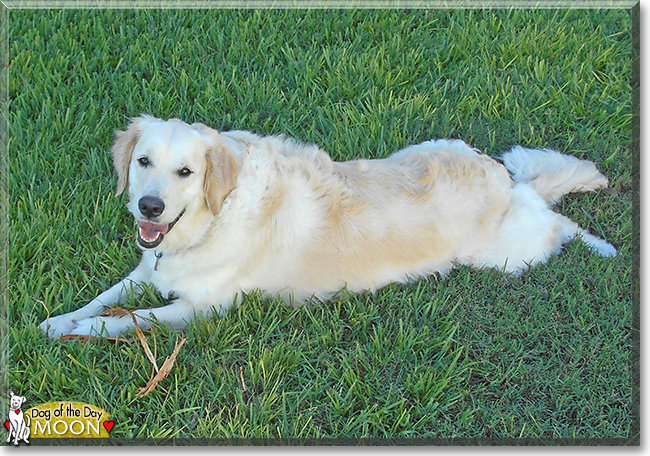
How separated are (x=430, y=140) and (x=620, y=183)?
3.58ft

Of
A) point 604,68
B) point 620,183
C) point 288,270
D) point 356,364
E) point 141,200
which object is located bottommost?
point 356,364

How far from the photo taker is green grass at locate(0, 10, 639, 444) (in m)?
2.51

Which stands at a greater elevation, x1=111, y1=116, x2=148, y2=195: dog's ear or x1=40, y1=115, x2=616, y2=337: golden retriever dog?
x1=111, y1=116, x2=148, y2=195: dog's ear

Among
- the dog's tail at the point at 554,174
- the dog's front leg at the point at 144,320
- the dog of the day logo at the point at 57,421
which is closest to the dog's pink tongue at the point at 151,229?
the dog's front leg at the point at 144,320

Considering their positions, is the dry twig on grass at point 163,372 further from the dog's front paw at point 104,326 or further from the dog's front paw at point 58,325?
the dog's front paw at point 58,325

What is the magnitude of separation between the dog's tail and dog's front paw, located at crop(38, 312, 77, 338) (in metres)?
2.48

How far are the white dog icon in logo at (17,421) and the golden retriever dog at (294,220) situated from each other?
1.16ft

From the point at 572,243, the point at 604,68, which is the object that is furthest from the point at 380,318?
the point at 604,68

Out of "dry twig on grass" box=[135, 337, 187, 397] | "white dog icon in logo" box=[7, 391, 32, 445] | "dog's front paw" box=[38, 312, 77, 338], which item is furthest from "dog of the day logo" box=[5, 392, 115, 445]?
"dog's front paw" box=[38, 312, 77, 338]

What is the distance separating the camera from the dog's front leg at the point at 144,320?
2.72 meters

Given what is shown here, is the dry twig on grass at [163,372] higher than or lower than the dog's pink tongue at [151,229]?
lower

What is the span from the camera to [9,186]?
3205 mm

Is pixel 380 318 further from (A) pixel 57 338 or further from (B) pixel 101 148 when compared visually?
(B) pixel 101 148

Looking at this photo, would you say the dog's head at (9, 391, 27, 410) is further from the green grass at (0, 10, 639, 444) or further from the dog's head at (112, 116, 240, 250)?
the dog's head at (112, 116, 240, 250)
